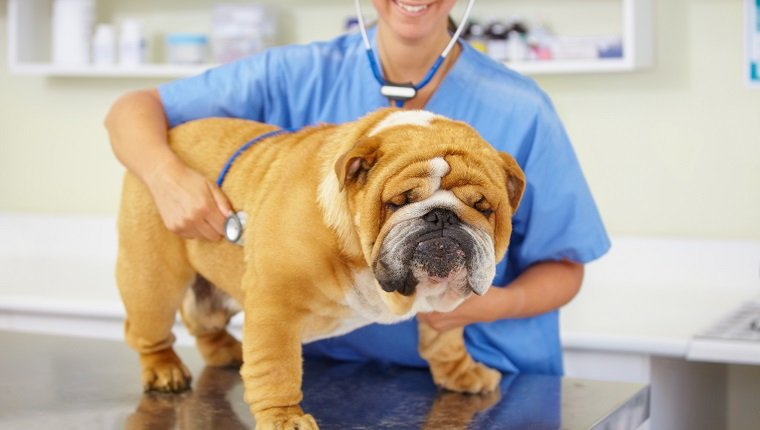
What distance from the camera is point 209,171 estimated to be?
4.70ft

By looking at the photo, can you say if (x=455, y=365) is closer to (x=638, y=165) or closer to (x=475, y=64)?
(x=475, y=64)

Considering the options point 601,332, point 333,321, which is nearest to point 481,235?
point 333,321

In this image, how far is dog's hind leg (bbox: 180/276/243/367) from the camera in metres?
1.56

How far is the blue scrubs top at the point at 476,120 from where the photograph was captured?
155 cm

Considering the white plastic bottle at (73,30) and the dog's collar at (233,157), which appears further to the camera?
the white plastic bottle at (73,30)

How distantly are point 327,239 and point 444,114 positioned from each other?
1.37 ft

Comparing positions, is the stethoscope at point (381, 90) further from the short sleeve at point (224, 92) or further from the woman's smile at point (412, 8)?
the short sleeve at point (224, 92)

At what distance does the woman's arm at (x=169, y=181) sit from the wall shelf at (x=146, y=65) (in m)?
1.31

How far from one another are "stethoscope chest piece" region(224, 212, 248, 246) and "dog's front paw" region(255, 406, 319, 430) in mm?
231

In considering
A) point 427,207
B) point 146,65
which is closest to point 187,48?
point 146,65

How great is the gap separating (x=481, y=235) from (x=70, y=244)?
90.3 inches

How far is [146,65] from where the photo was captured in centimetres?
298

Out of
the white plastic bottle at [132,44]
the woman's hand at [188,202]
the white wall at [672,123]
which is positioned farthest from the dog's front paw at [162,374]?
the white plastic bottle at [132,44]

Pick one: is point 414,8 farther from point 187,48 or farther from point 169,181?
point 187,48
